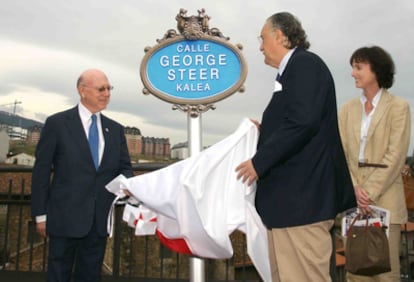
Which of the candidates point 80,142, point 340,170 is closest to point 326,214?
point 340,170

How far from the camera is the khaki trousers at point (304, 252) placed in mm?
1870

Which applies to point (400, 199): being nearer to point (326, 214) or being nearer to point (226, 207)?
point (326, 214)

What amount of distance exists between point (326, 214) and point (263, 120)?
570 millimetres

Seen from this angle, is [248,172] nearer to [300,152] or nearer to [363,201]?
[300,152]

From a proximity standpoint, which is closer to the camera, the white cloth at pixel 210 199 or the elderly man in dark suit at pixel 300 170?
the elderly man in dark suit at pixel 300 170

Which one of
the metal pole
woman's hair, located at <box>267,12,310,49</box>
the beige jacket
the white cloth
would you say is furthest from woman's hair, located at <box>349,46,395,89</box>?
the metal pole

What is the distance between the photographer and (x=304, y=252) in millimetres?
1874

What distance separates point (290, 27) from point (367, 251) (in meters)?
1.36

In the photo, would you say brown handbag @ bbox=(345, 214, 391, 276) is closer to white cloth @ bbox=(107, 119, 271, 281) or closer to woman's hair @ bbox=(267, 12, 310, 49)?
white cloth @ bbox=(107, 119, 271, 281)

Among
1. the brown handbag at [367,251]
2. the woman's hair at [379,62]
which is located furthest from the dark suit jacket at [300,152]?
the woman's hair at [379,62]

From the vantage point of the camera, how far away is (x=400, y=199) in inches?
99.9

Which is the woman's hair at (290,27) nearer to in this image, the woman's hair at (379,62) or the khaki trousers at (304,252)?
the woman's hair at (379,62)

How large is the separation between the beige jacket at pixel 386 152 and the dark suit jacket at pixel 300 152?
0.60m

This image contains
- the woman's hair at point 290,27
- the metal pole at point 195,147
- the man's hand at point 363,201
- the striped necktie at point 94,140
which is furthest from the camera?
the metal pole at point 195,147
